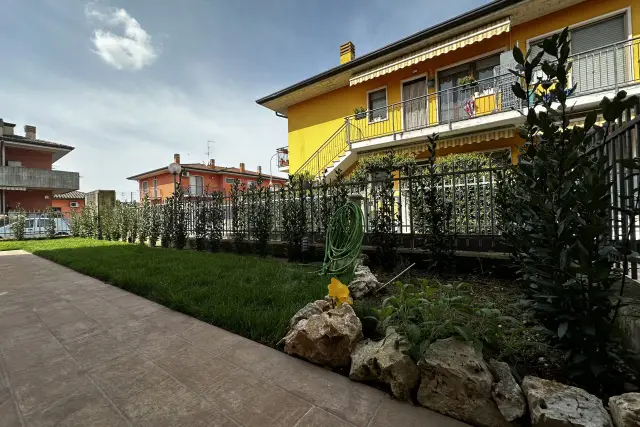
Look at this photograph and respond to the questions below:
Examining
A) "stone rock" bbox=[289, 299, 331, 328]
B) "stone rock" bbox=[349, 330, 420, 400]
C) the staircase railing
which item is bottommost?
"stone rock" bbox=[349, 330, 420, 400]

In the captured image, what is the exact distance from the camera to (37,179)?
71.0ft

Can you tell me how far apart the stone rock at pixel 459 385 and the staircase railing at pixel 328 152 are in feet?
38.6

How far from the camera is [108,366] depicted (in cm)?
209

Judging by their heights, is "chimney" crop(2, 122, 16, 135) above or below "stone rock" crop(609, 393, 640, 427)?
above

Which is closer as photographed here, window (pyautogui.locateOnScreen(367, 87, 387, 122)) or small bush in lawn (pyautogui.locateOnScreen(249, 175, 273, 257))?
small bush in lawn (pyautogui.locateOnScreen(249, 175, 273, 257))

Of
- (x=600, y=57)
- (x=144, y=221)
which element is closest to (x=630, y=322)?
(x=600, y=57)

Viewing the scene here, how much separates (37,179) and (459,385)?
98.7ft

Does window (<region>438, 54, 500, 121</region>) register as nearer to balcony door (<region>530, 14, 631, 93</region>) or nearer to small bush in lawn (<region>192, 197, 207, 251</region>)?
balcony door (<region>530, 14, 631, 93</region>)

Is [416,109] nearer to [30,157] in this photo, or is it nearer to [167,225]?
[167,225]

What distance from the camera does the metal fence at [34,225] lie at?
14445 mm

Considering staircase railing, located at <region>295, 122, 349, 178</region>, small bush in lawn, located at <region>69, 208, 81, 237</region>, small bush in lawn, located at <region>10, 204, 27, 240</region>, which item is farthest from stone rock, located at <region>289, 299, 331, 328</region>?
small bush in lawn, located at <region>10, 204, 27, 240</region>

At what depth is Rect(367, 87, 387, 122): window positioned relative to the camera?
13047mm

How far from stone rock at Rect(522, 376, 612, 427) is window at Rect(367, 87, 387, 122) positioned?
1267 cm

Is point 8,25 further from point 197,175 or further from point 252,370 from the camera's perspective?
point 197,175
